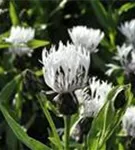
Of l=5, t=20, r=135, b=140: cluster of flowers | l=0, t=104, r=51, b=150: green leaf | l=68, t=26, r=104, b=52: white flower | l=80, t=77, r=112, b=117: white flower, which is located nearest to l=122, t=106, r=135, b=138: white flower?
l=5, t=20, r=135, b=140: cluster of flowers

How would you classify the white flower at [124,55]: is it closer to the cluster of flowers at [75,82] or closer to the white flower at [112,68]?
the white flower at [112,68]

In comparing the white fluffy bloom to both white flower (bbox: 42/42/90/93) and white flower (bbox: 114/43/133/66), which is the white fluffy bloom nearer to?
white flower (bbox: 114/43/133/66)

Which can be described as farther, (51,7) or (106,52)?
(51,7)

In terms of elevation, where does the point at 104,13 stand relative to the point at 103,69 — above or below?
above

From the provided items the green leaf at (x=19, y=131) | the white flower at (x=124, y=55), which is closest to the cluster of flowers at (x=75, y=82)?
the green leaf at (x=19, y=131)

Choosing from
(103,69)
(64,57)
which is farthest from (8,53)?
(64,57)

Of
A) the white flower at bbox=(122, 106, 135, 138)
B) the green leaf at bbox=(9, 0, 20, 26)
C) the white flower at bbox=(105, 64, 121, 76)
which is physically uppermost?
the green leaf at bbox=(9, 0, 20, 26)

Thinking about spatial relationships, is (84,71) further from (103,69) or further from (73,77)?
(103,69)
